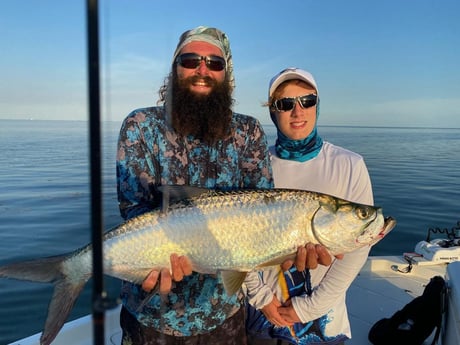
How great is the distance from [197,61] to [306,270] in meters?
1.60

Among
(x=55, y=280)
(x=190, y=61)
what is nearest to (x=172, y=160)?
(x=190, y=61)

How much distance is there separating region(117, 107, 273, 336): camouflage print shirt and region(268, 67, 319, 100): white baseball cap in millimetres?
499

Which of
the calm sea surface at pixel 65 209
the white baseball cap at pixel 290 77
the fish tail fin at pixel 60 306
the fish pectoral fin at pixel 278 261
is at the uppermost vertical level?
the white baseball cap at pixel 290 77

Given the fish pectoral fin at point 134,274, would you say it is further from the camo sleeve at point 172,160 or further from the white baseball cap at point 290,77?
the white baseball cap at point 290,77

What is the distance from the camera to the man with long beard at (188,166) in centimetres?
228

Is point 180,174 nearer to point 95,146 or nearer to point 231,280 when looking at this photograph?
point 231,280

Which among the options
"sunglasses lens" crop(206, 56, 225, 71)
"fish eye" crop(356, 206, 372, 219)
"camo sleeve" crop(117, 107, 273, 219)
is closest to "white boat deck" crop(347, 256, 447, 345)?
"fish eye" crop(356, 206, 372, 219)

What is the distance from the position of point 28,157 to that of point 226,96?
65.4 feet

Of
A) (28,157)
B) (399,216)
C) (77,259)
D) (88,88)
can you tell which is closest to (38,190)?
(28,157)

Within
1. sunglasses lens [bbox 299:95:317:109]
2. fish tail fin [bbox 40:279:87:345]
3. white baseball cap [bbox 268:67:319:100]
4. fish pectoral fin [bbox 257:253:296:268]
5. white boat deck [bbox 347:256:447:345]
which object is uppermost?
white baseball cap [bbox 268:67:319:100]

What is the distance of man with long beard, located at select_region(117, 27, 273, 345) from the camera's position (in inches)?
89.7

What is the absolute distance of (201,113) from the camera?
8.04 ft

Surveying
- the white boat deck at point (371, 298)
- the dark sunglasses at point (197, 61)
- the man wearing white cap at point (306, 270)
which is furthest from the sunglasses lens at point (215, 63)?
the white boat deck at point (371, 298)

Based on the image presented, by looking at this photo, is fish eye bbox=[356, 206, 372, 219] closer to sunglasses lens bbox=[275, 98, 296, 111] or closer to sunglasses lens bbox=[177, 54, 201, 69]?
sunglasses lens bbox=[275, 98, 296, 111]
